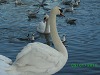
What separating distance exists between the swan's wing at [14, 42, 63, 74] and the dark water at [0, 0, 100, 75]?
3151mm

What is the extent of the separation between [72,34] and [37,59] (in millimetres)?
10733

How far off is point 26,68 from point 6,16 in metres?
17.1

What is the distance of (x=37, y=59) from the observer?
993 centimetres

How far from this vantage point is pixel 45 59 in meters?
9.98

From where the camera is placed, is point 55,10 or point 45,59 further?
point 55,10

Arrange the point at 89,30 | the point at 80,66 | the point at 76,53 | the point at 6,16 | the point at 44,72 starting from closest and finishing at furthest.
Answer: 1. the point at 44,72
2. the point at 80,66
3. the point at 76,53
4. the point at 89,30
5. the point at 6,16

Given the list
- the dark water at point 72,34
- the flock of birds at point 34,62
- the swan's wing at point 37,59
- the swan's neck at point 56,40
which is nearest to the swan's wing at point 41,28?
the dark water at point 72,34

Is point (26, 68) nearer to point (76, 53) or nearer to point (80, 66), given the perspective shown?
point (80, 66)

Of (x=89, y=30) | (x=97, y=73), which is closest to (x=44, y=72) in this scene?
(x=97, y=73)

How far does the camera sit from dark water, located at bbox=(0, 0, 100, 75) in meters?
14.8

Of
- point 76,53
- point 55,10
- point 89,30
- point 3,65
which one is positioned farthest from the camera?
point 89,30

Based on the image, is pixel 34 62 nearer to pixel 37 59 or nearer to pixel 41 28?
pixel 37 59

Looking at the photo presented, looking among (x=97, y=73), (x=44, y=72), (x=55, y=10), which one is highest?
(x=55, y=10)

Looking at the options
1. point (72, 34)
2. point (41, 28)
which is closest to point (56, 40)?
point (72, 34)
